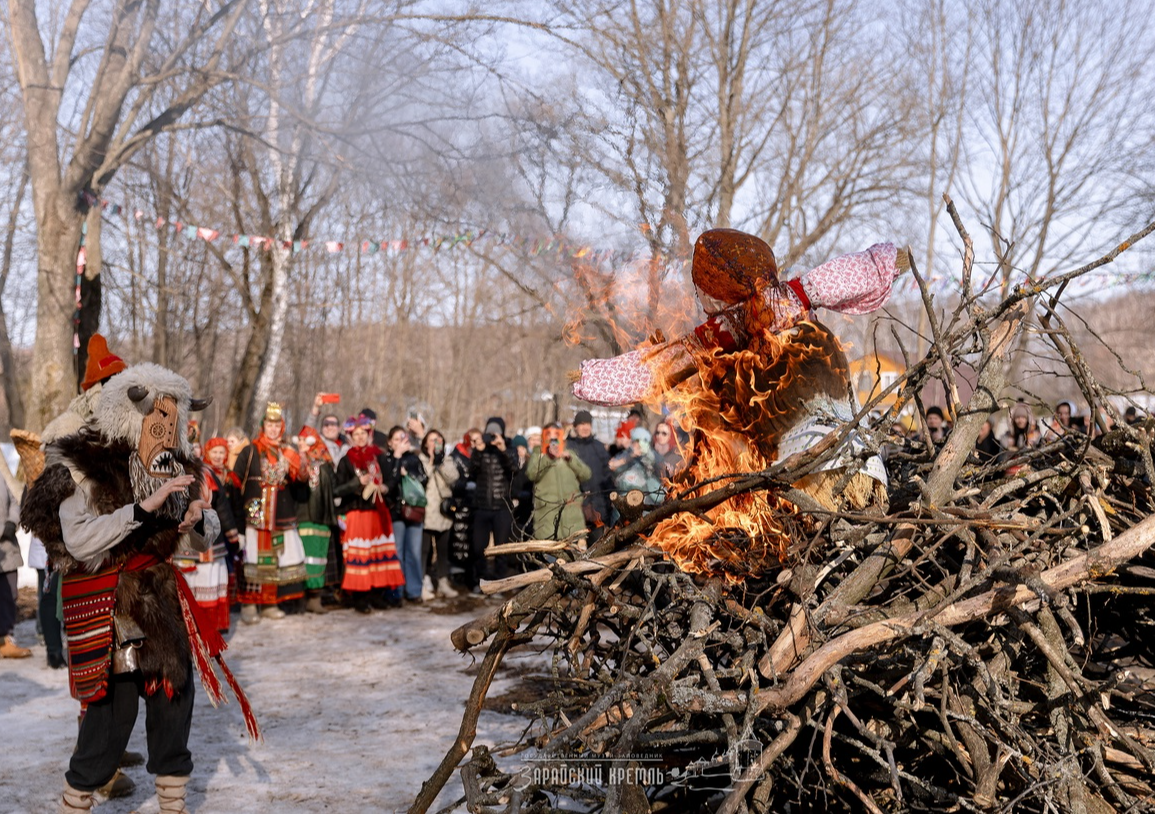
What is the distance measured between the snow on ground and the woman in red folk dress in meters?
1.07

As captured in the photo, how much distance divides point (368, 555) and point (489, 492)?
59.4 inches

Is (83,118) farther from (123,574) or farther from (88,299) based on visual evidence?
(123,574)

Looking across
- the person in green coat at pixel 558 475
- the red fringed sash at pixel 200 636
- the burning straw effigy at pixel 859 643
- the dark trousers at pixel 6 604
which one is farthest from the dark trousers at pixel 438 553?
the burning straw effigy at pixel 859 643

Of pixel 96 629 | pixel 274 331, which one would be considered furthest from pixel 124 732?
pixel 274 331

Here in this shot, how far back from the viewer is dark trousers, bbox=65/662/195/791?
146 inches

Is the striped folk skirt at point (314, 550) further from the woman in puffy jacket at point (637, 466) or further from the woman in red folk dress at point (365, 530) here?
the woman in puffy jacket at point (637, 466)

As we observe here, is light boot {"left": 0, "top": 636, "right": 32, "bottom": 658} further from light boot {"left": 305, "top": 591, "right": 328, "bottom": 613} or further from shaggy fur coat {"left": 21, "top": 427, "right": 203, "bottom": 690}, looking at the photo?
shaggy fur coat {"left": 21, "top": 427, "right": 203, "bottom": 690}

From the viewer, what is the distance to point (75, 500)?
3770 millimetres

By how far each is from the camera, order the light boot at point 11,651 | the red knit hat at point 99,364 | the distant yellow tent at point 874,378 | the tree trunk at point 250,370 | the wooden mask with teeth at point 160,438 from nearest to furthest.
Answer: the distant yellow tent at point 874,378 < the wooden mask with teeth at point 160,438 < the red knit hat at point 99,364 < the light boot at point 11,651 < the tree trunk at point 250,370

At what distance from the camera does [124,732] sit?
382 cm

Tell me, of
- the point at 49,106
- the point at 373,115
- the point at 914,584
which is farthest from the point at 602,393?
the point at 49,106

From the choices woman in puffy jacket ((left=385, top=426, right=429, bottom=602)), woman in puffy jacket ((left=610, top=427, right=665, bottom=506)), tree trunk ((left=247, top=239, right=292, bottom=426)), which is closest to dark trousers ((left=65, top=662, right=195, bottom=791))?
woman in puffy jacket ((left=610, top=427, right=665, bottom=506))

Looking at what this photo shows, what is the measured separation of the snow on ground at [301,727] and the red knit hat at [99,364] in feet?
6.19

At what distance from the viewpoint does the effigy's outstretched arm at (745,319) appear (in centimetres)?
337
